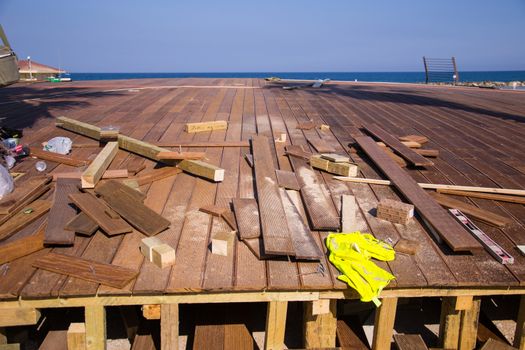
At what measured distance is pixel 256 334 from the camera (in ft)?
11.1

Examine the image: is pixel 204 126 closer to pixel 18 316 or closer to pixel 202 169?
pixel 202 169

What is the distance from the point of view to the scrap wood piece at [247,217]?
3016mm

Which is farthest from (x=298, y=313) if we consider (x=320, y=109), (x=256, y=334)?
(x=320, y=109)

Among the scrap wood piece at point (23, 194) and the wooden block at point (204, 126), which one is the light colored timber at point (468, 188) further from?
the scrap wood piece at point (23, 194)

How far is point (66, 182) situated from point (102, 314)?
5.87 ft

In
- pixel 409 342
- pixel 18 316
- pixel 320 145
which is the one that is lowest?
pixel 409 342

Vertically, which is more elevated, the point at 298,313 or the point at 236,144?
the point at 236,144

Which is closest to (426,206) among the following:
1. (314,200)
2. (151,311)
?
(314,200)

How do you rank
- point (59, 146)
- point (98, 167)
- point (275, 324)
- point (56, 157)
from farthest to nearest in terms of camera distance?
1. point (59, 146)
2. point (56, 157)
3. point (98, 167)
4. point (275, 324)

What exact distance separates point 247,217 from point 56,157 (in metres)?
2.69

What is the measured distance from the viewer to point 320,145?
5.30 meters

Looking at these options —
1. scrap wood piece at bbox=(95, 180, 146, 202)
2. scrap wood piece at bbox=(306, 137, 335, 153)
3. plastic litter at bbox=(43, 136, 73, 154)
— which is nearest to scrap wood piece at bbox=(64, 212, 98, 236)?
scrap wood piece at bbox=(95, 180, 146, 202)

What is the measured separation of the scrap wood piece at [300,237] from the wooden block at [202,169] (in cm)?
81

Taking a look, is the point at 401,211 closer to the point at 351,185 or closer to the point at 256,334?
the point at 351,185
